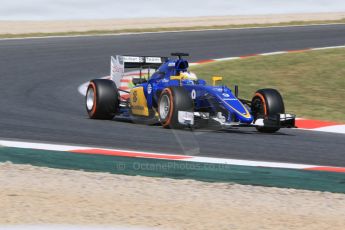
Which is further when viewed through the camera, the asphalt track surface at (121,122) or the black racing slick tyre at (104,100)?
the black racing slick tyre at (104,100)

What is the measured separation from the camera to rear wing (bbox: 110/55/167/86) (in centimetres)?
1249

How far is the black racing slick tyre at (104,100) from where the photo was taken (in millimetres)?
11703

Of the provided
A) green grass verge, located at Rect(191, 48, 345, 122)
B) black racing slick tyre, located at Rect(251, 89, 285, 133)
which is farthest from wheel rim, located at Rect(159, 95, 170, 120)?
green grass verge, located at Rect(191, 48, 345, 122)

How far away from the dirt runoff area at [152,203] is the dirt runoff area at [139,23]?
19737 mm

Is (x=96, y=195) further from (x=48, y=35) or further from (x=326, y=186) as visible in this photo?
(x=48, y=35)

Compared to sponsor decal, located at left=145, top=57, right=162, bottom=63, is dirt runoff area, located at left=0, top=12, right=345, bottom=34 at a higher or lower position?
higher

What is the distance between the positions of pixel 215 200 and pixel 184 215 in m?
0.68

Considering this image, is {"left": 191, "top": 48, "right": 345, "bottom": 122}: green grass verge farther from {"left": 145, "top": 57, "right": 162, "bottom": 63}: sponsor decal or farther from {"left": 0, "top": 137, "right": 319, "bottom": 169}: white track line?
{"left": 0, "top": 137, "right": 319, "bottom": 169}: white track line

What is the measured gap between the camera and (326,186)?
762 cm

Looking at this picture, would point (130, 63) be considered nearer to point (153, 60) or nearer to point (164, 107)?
point (153, 60)

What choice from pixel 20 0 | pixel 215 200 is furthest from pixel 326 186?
pixel 20 0

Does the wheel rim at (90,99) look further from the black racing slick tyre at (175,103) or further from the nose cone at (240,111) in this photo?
the nose cone at (240,111)

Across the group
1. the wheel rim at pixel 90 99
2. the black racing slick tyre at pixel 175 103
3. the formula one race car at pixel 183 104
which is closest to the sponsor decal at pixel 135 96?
the formula one race car at pixel 183 104

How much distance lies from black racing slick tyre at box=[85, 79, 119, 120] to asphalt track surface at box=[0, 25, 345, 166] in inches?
7.7
